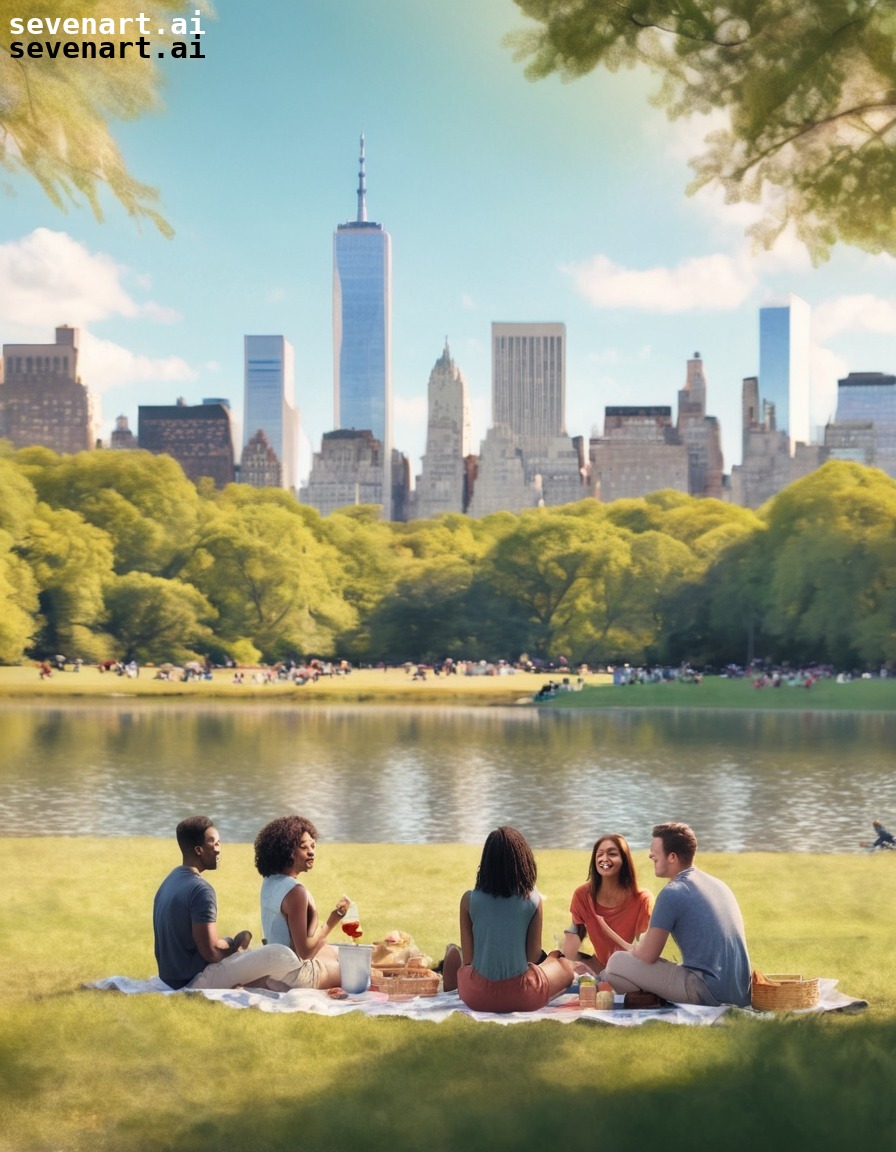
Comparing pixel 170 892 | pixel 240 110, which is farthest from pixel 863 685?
pixel 170 892

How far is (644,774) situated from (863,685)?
16.5 metres

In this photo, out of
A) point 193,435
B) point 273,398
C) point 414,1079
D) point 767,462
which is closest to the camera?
point 414,1079

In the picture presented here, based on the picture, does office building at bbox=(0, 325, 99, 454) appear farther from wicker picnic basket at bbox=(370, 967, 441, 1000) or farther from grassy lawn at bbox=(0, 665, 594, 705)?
wicker picnic basket at bbox=(370, 967, 441, 1000)

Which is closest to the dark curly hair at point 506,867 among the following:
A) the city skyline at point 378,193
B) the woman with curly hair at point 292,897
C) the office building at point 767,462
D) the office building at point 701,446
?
the woman with curly hair at point 292,897

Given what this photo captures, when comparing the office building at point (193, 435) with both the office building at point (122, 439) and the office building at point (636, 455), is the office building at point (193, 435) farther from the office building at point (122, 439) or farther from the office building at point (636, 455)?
the office building at point (636, 455)

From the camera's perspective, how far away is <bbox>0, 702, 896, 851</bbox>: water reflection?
15.3m

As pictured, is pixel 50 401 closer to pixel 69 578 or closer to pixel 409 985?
pixel 69 578

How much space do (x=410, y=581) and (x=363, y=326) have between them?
84.1 metres

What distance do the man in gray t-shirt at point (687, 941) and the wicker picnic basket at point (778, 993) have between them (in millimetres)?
37

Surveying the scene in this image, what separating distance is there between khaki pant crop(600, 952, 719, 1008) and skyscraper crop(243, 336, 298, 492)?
88922 millimetres

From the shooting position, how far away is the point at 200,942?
4.94 m

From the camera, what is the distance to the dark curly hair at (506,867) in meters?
4.52

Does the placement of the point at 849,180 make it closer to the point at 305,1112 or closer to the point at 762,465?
the point at 305,1112

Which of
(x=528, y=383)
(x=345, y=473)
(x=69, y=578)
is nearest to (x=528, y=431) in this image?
(x=528, y=383)
